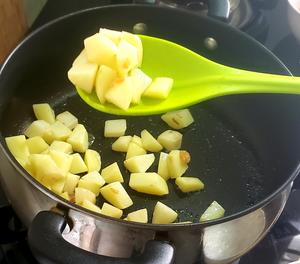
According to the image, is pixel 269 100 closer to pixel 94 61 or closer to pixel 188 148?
pixel 188 148

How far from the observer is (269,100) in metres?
1.01

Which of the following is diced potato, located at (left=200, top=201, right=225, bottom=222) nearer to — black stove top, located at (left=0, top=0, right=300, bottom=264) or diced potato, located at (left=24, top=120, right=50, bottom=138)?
black stove top, located at (left=0, top=0, right=300, bottom=264)

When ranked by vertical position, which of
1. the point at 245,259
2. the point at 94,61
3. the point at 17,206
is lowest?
the point at 245,259

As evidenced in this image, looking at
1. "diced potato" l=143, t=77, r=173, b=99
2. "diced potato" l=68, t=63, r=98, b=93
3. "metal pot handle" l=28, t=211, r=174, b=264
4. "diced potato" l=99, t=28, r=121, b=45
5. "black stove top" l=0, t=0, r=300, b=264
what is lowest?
"black stove top" l=0, t=0, r=300, b=264

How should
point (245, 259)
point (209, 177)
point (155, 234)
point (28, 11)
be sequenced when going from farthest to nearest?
point (28, 11), point (209, 177), point (245, 259), point (155, 234)

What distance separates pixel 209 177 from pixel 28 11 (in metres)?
0.61

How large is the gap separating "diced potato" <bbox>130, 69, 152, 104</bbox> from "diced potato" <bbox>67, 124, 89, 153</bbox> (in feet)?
0.38

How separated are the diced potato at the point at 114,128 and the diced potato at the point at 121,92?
113 millimetres

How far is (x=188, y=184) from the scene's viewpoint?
88 centimetres

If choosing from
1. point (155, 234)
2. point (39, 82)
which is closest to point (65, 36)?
point (39, 82)

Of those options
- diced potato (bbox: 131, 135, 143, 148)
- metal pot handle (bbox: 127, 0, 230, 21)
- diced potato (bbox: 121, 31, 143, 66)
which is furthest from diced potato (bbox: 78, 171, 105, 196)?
metal pot handle (bbox: 127, 0, 230, 21)

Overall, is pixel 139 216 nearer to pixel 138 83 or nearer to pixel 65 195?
pixel 65 195

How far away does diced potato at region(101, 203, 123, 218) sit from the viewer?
0.81 meters

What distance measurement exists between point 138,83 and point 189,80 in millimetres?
100
